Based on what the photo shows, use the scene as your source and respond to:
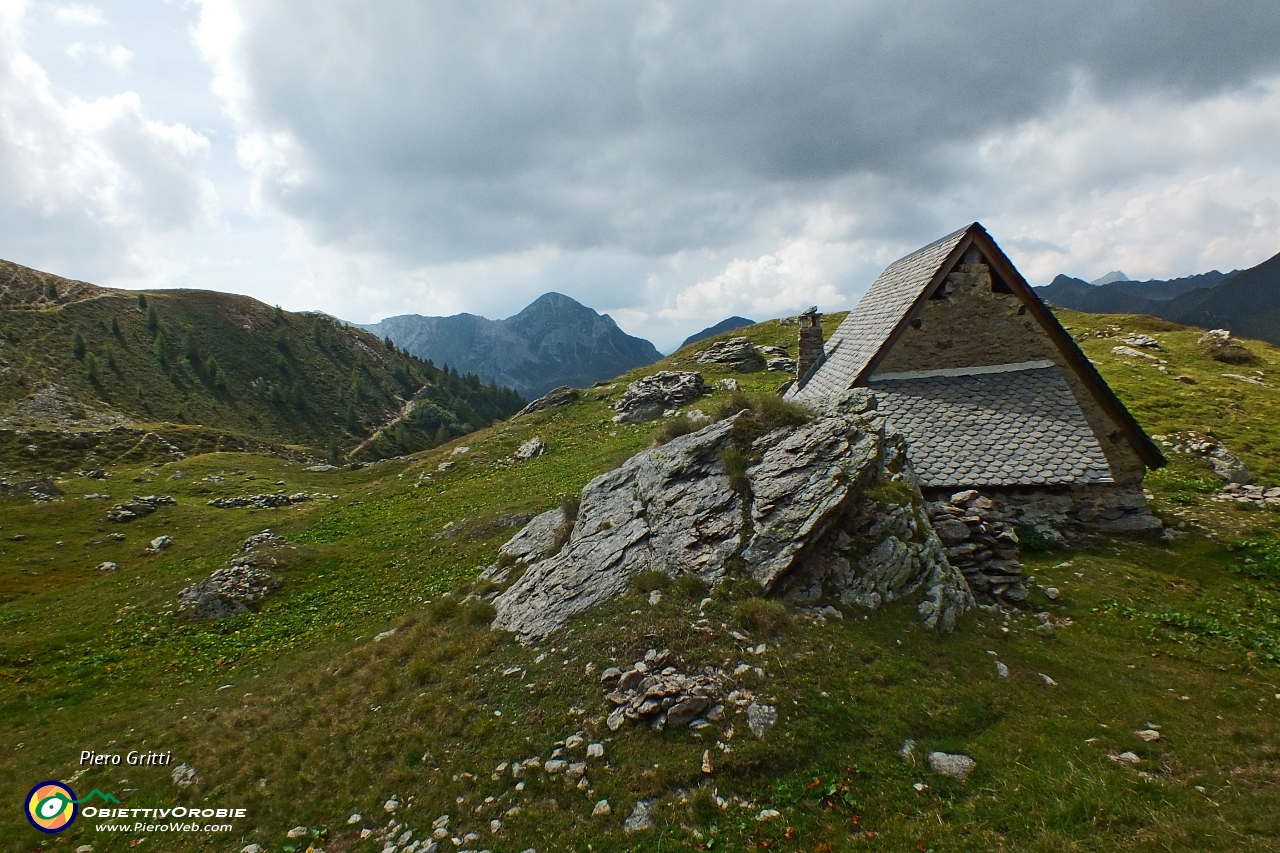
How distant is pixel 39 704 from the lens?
15227mm

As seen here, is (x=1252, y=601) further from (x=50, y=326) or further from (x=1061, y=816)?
(x=50, y=326)

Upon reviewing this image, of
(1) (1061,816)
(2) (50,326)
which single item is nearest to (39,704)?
(1) (1061,816)

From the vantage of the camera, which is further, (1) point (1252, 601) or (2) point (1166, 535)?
(2) point (1166, 535)

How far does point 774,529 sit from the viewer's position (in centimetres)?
1141

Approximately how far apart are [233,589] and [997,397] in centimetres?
2976

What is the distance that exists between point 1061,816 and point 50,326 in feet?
463

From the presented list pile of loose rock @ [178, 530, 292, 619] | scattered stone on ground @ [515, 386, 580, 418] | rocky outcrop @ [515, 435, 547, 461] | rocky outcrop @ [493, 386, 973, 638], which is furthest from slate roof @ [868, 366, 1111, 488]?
scattered stone on ground @ [515, 386, 580, 418]

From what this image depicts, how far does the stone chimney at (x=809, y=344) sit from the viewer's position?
25812 mm

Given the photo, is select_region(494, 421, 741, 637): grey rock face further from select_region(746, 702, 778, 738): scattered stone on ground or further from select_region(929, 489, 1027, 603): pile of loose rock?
select_region(929, 489, 1027, 603): pile of loose rock

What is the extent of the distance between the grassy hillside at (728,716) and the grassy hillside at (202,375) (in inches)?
2411

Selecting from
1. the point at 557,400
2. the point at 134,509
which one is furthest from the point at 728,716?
the point at 557,400

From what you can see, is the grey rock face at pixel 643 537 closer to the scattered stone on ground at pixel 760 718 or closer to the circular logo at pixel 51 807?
the scattered stone on ground at pixel 760 718

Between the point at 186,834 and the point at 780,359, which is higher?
the point at 780,359

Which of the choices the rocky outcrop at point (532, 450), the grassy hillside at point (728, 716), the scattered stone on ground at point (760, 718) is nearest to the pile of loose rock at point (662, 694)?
the grassy hillside at point (728, 716)
